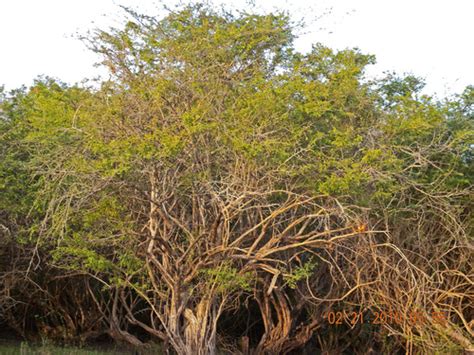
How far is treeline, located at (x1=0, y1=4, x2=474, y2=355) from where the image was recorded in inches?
457

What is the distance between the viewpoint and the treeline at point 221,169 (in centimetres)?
1160

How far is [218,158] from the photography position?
12234mm

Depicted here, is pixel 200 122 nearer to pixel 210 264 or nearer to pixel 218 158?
pixel 218 158

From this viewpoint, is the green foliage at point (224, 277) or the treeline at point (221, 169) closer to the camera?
the treeline at point (221, 169)

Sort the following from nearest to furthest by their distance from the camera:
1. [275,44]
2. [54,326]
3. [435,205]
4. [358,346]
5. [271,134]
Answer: [271,134] < [275,44] < [435,205] < [358,346] < [54,326]

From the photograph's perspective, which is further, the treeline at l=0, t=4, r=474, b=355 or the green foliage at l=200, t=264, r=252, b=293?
the green foliage at l=200, t=264, r=252, b=293

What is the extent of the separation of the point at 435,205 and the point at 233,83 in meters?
5.16

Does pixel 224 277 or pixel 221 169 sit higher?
pixel 221 169

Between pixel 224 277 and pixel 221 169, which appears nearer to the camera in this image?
pixel 224 277

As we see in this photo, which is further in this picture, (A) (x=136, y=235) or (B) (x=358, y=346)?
(B) (x=358, y=346)

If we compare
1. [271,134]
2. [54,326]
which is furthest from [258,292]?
[54,326]

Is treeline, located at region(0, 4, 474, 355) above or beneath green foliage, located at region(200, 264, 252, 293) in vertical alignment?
above

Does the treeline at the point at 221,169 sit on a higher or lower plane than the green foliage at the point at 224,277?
higher

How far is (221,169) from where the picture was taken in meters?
12.4
